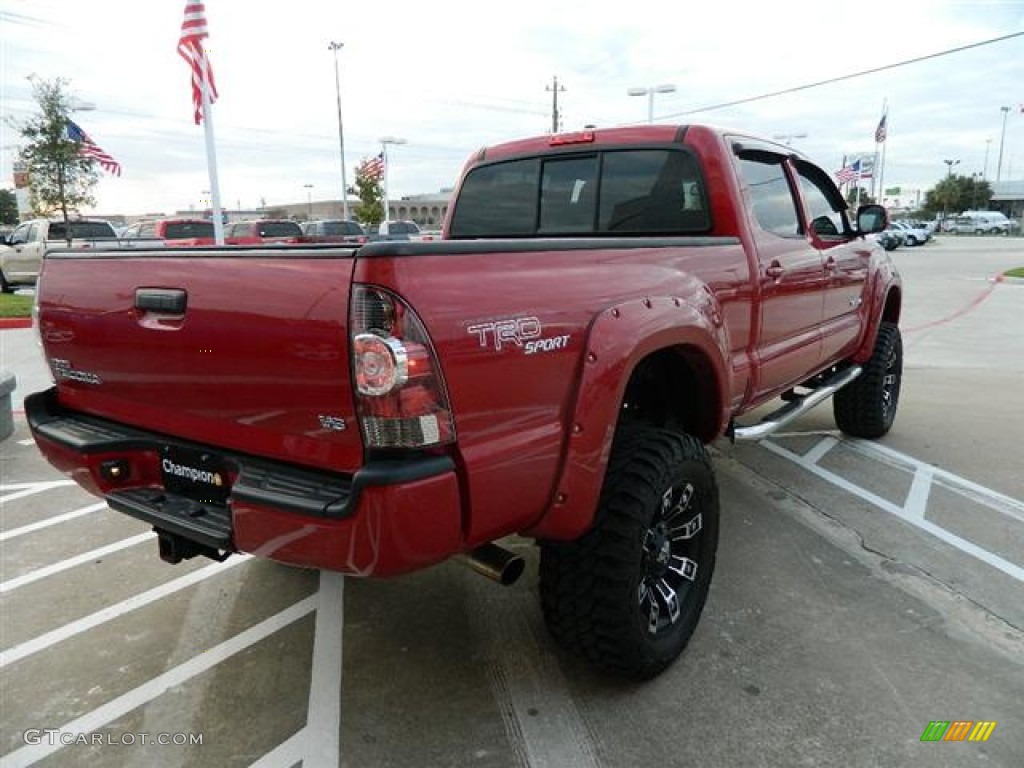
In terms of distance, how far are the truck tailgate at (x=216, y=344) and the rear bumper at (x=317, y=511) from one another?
0.21 feet

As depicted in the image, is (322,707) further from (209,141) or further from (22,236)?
(22,236)

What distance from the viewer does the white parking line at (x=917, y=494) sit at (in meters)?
3.73

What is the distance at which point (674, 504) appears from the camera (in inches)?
111

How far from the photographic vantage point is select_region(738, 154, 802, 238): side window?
12.2 feet

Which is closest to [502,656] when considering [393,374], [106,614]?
[393,374]

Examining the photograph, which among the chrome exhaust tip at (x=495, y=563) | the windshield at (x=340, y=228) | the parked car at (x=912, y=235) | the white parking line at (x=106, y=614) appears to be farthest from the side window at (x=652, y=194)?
the parked car at (x=912, y=235)

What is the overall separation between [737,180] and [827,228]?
4.67 feet

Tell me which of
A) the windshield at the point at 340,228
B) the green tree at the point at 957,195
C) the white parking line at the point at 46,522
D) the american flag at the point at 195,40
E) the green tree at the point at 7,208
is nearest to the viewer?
the white parking line at the point at 46,522

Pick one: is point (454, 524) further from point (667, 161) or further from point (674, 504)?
point (667, 161)

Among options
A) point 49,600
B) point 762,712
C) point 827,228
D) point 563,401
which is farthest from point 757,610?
point 49,600

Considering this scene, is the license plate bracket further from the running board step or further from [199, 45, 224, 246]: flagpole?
[199, 45, 224, 246]: flagpole

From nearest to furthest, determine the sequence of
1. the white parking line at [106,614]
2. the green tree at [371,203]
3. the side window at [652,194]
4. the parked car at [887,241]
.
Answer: the white parking line at [106,614]
the side window at [652,194]
the parked car at [887,241]
the green tree at [371,203]

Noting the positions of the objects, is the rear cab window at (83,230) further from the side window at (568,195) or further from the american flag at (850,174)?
the american flag at (850,174)

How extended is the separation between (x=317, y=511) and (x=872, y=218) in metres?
4.32
